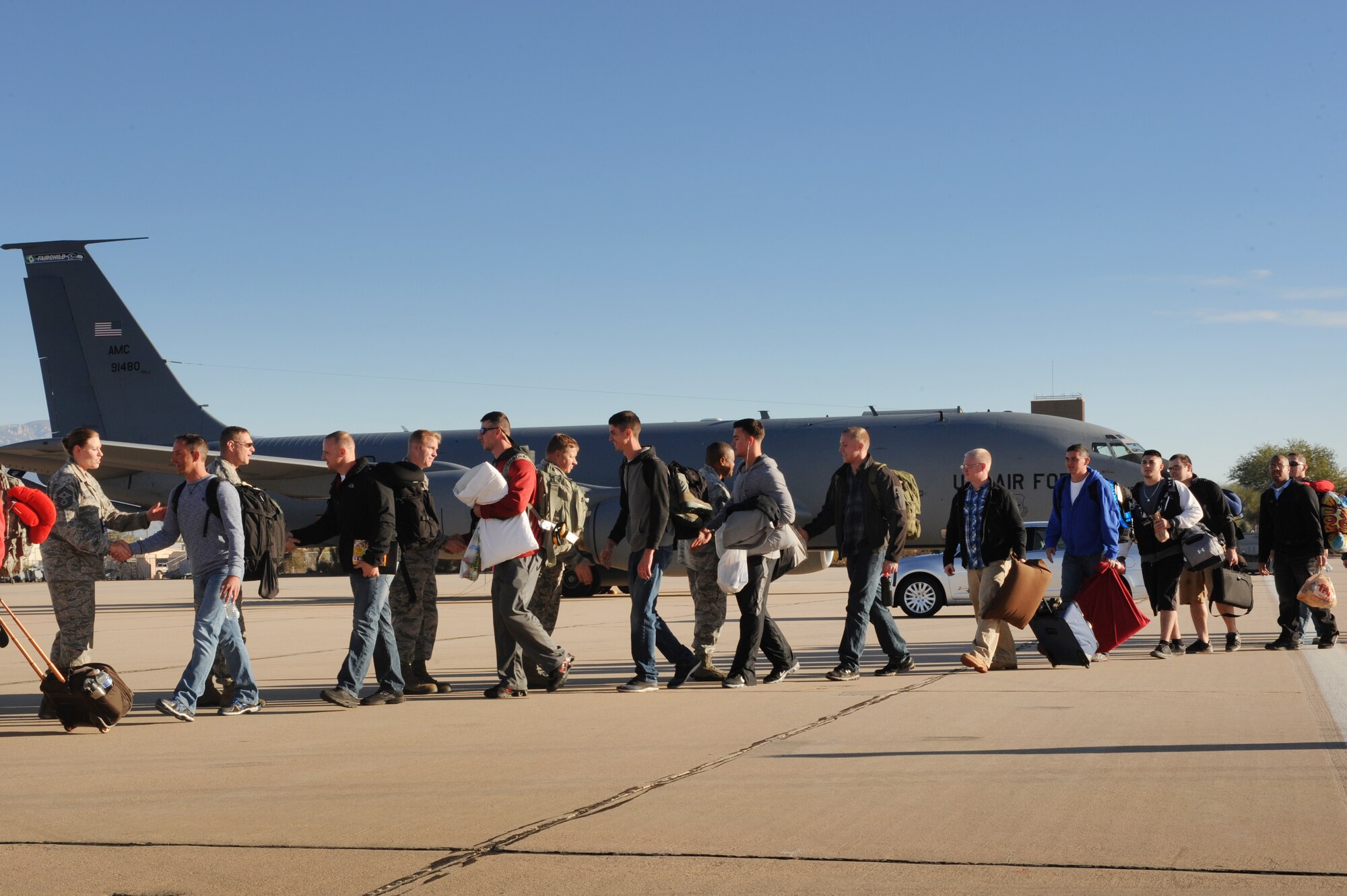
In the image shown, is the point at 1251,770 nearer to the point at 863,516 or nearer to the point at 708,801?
the point at 708,801

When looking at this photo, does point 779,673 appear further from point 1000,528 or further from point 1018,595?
point 1000,528

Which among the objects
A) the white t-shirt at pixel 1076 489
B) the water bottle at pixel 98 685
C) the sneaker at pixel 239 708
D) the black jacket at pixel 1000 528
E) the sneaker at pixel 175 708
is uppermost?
the white t-shirt at pixel 1076 489

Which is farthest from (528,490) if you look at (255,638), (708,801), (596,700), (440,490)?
(440,490)

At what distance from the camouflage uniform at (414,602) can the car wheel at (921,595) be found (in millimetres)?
9380

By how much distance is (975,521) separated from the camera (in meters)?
9.55

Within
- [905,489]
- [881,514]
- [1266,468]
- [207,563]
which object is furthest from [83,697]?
[1266,468]

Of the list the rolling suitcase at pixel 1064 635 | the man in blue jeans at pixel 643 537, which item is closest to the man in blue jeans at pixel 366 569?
the man in blue jeans at pixel 643 537

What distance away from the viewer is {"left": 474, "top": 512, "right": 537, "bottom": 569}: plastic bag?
8.19 metres

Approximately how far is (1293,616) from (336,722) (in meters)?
7.97

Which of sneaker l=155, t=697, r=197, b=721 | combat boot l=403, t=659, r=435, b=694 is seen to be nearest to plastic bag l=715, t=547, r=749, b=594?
combat boot l=403, t=659, r=435, b=694

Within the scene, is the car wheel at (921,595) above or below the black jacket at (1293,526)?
below

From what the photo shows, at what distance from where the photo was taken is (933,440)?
76.1 feet

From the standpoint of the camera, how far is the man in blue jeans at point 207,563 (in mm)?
7449

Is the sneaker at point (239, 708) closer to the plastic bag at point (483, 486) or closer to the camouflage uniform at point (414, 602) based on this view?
the camouflage uniform at point (414, 602)
